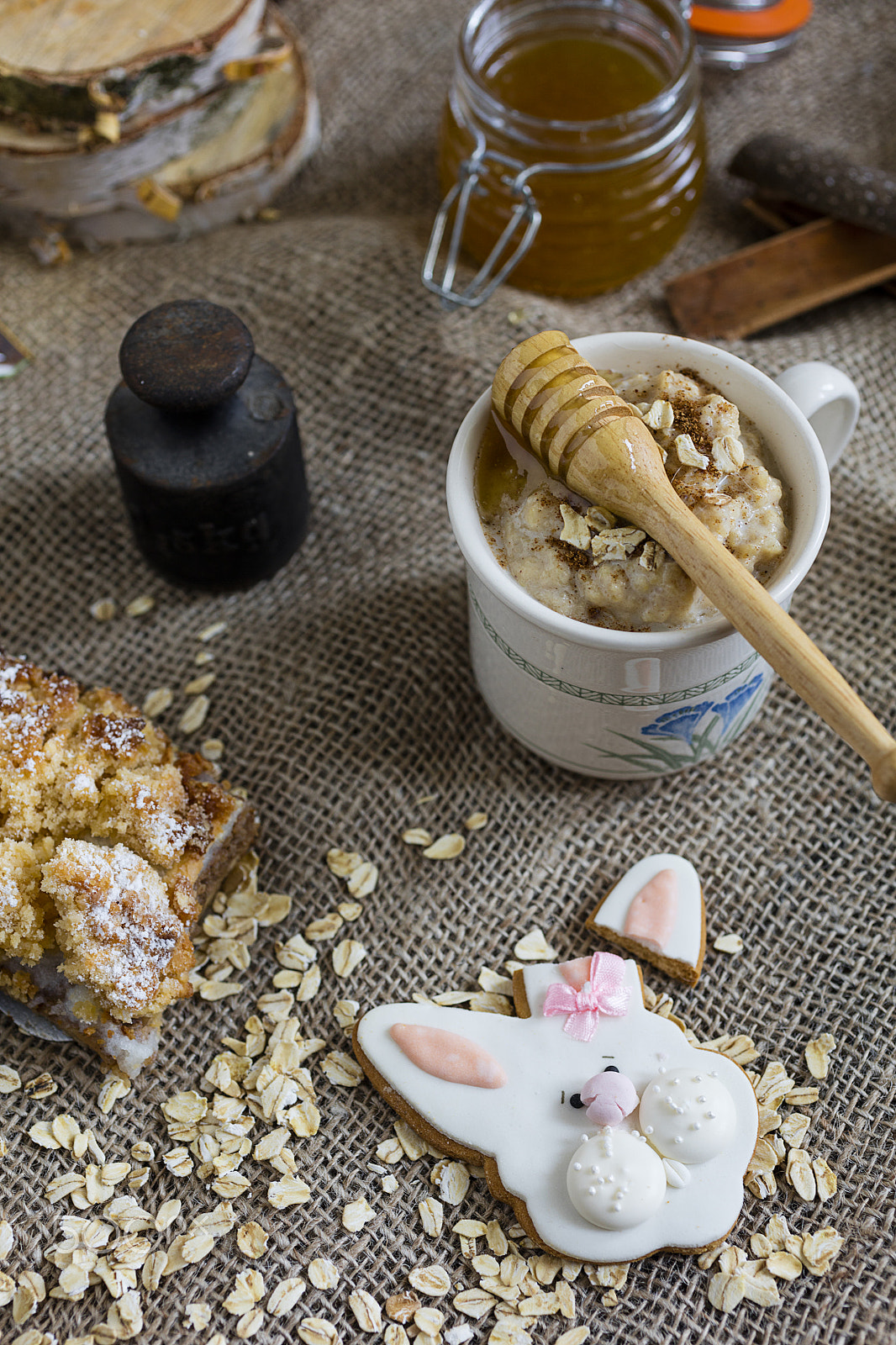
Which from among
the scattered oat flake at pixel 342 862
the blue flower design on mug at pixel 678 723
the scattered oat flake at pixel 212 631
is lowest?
the scattered oat flake at pixel 342 862

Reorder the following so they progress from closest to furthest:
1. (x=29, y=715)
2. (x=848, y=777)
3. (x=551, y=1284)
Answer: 1. (x=551, y=1284)
2. (x=29, y=715)
3. (x=848, y=777)

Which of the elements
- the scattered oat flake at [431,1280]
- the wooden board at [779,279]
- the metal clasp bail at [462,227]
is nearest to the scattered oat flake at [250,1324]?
the scattered oat flake at [431,1280]

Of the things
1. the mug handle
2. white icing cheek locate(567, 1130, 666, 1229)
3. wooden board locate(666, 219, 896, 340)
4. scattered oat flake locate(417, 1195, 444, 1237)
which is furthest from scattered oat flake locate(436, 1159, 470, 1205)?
wooden board locate(666, 219, 896, 340)

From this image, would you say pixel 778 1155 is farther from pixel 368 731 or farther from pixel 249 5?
pixel 249 5

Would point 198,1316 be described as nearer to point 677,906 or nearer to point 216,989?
point 216,989

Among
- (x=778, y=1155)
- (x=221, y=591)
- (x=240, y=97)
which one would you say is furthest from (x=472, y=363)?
(x=778, y=1155)

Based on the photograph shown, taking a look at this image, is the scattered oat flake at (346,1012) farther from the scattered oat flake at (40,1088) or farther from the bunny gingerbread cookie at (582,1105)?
the scattered oat flake at (40,1088)
